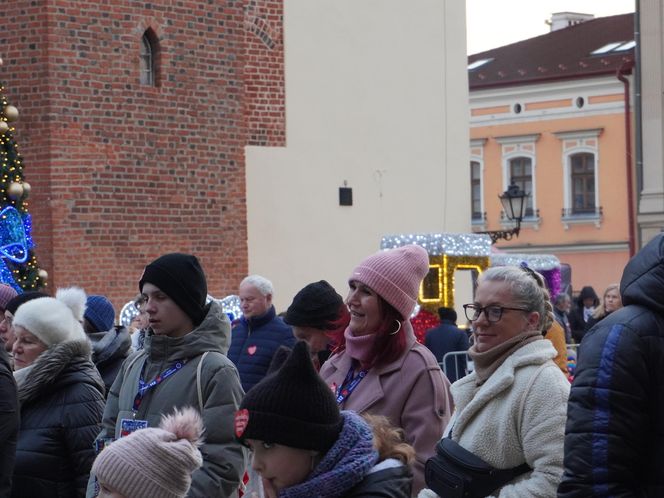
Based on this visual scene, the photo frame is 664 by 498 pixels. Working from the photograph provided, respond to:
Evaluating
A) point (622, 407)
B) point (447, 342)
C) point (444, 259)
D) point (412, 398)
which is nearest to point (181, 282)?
point (412, 398)

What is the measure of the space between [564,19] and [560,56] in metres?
8.22

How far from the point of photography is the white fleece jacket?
4789 millimetres

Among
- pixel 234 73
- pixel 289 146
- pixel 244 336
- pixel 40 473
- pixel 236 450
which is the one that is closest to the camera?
pixel 236 450

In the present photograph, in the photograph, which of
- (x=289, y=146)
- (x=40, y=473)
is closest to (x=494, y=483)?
(x=40, y=473)

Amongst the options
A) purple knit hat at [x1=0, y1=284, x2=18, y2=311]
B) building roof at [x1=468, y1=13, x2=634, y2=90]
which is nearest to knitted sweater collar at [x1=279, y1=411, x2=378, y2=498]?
purple knit hat at [x1=0, y1=284, x2=18, y2=311]

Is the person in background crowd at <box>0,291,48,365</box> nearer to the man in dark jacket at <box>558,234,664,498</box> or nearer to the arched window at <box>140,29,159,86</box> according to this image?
the man in dark jacket at <box>558,234,664,498</box>

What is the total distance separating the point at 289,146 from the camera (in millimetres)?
21547

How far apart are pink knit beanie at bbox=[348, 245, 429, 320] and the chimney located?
52.0 m

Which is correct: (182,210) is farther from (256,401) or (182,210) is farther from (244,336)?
(256,401)

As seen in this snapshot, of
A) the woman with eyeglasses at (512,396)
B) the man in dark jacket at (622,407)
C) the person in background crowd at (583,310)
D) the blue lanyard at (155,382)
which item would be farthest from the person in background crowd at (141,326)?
the person in background crowd at (583,310)

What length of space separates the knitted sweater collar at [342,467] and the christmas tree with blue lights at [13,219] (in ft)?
34.5

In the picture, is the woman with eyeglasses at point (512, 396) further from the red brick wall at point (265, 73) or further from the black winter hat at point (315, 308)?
the red brick wall at point (265, 73)

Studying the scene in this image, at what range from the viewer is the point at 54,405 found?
614cm

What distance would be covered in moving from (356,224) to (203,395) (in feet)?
55.7
